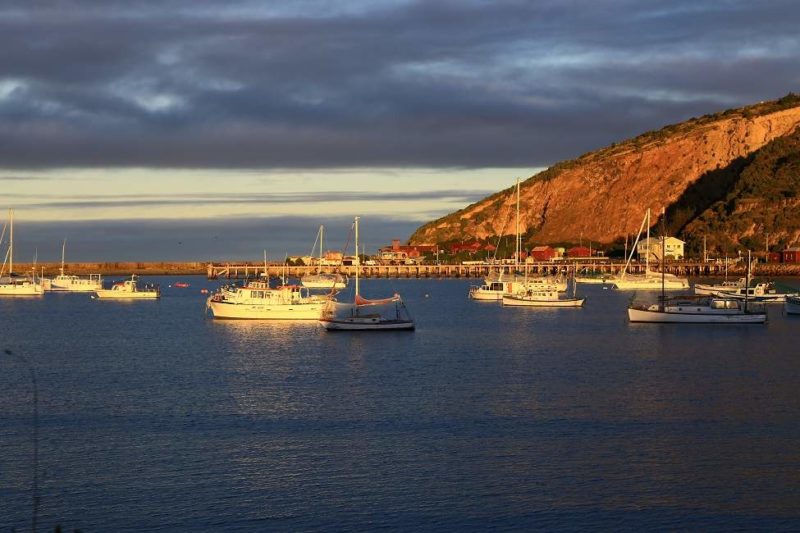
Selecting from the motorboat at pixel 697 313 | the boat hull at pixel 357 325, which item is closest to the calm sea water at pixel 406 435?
the boat hull at pixel 357 325

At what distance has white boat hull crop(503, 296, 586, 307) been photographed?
105m

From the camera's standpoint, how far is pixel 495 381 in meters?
50.6

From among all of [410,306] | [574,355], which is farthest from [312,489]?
[410,306]

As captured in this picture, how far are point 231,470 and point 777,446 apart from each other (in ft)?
52.0

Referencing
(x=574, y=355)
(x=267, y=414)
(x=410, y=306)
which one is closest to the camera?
(x=267, y=414)

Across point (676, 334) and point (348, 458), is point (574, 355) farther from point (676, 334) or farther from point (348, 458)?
point (348, 458)

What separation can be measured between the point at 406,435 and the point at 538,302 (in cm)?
7145

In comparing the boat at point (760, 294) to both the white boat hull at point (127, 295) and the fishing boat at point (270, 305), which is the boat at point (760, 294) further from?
the white boat hull at point (127, 295)

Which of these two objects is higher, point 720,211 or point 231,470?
point 720,211

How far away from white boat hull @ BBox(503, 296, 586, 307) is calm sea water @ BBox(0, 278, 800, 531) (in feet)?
115

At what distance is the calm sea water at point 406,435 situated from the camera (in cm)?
2859

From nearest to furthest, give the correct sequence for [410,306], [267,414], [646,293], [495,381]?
[267,414] < [495,381] < [410,306] < [646,293]

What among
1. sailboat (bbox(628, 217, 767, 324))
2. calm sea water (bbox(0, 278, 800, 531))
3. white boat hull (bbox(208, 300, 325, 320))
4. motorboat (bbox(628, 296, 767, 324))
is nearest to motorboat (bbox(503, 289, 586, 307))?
sailboat (bbox(628, 217, 767, 324))

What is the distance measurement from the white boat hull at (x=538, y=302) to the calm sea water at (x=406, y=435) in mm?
35135
